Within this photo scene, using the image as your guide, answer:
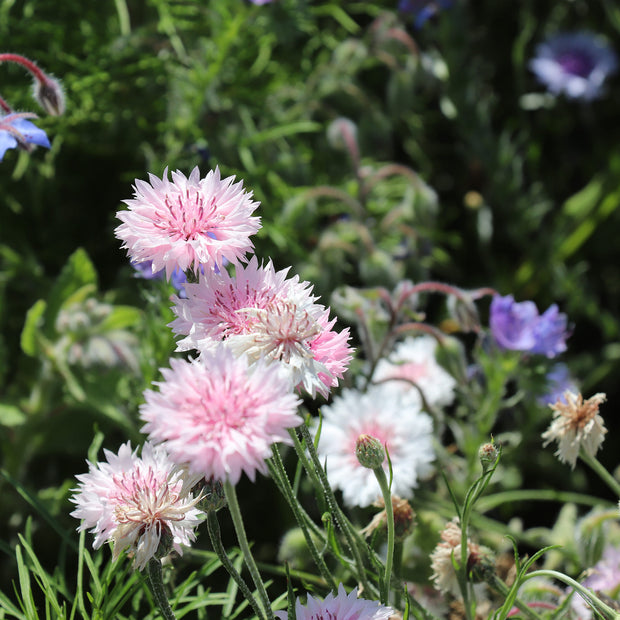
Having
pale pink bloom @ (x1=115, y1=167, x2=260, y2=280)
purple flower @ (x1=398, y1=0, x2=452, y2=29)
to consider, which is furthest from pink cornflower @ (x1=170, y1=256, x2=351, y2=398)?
purple flower @ (x1=398, y1=0, x2=452, y2=29)

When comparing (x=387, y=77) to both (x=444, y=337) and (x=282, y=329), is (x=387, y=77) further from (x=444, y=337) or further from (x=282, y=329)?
(x=282, y=329)

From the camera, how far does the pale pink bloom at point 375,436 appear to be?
2.79 ft

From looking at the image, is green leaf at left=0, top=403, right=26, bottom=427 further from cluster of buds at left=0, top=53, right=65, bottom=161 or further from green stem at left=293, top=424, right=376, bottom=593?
green stem at left=293, top=424, right=376, bottom=593

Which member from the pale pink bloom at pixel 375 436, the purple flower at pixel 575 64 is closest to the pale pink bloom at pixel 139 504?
the pale pink bloom at pixel 375 436

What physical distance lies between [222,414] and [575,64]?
4.70 feet

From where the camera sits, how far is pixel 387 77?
1621mm

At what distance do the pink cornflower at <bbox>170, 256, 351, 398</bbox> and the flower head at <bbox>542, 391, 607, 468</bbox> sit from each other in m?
0.23

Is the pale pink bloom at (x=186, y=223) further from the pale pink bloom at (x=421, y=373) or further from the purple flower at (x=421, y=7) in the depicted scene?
the purple flower at (x=421, y=7)

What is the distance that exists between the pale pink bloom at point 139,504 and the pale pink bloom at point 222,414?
2.7 inches

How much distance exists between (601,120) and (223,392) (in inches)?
60.0

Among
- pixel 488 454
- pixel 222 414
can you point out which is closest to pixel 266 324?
pixel 222 414

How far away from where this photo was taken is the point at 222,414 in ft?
1.40

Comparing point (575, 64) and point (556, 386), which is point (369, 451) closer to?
point (556, 386)

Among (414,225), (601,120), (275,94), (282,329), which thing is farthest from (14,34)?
(601,120)
